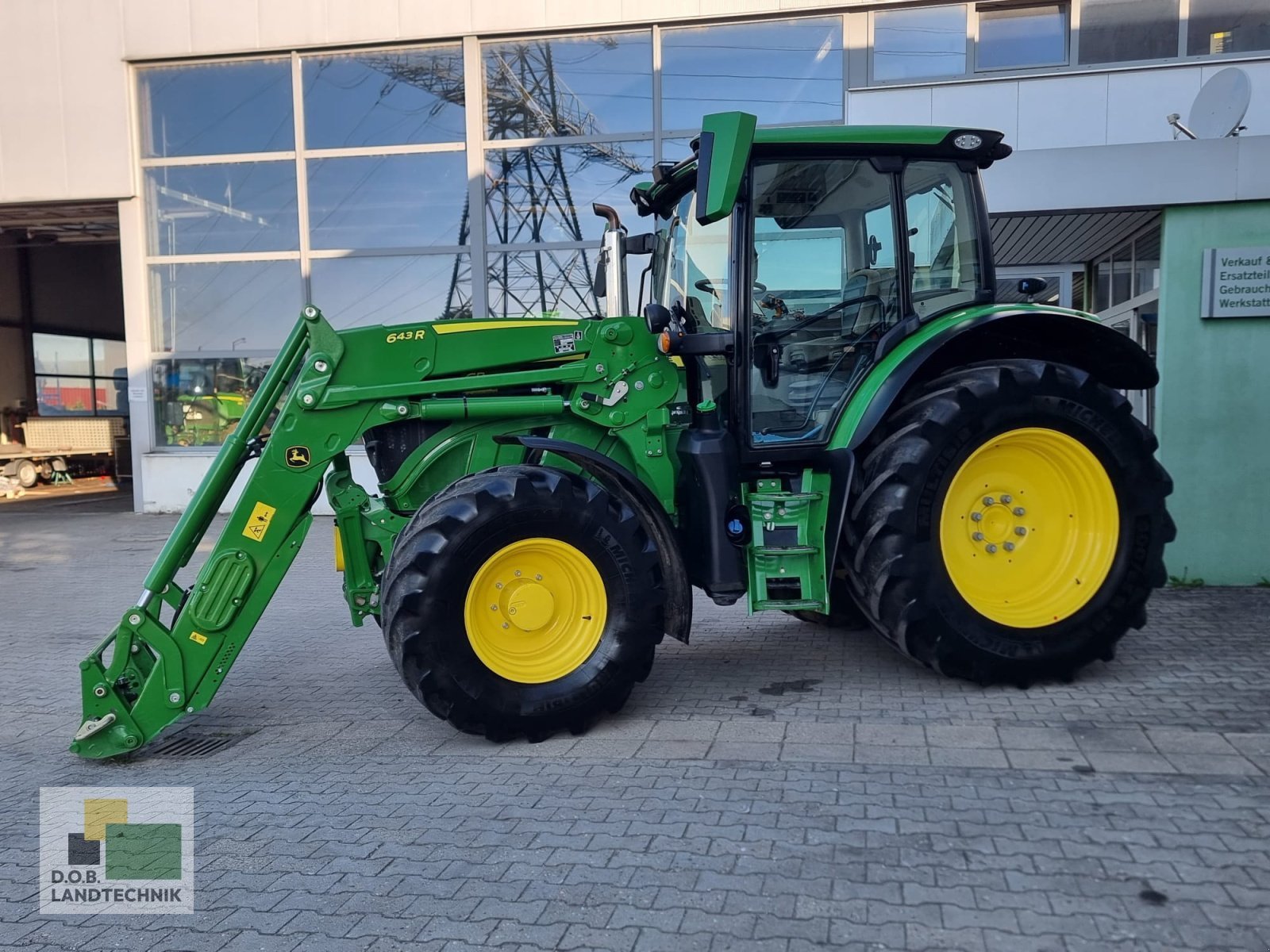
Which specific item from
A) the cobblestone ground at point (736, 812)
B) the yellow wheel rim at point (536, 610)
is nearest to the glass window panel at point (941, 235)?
the cobblestone ground at point (736, 812)

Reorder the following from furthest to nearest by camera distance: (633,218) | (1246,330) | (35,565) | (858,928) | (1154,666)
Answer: (633,218), (35,565), (1246,330), (1154,666), (858,928)

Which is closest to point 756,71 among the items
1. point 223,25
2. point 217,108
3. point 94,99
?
point 223,25

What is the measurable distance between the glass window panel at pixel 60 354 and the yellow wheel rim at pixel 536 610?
24.3 meters

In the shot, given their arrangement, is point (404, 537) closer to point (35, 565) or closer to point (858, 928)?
point (858, 928)

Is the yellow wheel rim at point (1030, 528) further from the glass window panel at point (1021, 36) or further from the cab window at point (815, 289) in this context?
the glass window panel at point (1021, 36)

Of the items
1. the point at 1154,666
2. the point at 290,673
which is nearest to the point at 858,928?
the point at 1154,666

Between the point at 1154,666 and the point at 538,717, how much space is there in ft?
10.7

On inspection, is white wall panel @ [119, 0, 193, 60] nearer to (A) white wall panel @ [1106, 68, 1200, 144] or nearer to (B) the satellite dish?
(A) white wall panel @ [1106, 68, 1200, 144]

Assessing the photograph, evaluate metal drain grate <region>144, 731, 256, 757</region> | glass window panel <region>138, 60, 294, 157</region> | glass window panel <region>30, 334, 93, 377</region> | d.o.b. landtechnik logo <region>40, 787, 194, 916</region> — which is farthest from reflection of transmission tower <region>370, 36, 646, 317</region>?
glass window panel <region>30, 334, 93, 377</region>

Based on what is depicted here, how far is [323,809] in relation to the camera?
366 cm

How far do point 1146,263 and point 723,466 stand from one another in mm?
5170

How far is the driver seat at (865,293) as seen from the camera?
4871 millimetres

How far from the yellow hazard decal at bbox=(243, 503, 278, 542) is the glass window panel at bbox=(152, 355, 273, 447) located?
Answer: 10076 millimetres

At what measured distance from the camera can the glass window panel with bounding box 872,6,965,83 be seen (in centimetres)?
1105
